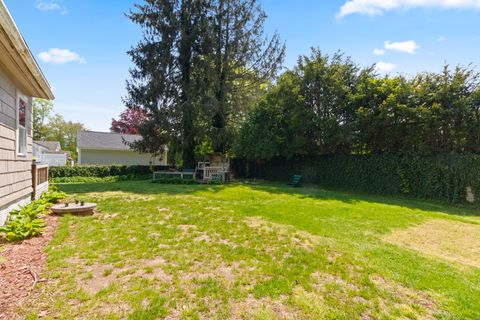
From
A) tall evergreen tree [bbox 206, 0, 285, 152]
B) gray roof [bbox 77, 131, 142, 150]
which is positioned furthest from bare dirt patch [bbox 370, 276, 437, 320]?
gray roof [bbox 77, 131, 142, 150]

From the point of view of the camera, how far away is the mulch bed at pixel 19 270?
248 cm

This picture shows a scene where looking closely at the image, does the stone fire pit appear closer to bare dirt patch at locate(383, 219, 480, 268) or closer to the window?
the window

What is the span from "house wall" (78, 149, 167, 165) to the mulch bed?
1932 cm

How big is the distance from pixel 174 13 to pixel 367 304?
17.8 m

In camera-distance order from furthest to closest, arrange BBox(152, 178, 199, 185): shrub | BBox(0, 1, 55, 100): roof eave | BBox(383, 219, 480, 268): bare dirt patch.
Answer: BBox(152, 178, 199, 185): shrub → BBox(383, 219, 480, 268): bare dirt patch → BBox(0, 1, 55, 100): roof eave

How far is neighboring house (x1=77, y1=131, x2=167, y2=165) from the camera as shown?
2289cm

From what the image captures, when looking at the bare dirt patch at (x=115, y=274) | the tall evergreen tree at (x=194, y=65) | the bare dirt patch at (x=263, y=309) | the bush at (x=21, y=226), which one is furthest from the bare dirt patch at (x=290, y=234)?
the tall evergreen tree at (x=194, y=65)

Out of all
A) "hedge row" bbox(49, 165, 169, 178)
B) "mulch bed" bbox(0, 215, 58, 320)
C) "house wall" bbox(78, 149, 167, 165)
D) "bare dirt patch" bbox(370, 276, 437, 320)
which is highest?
"house wall" bbox(78, 149, 167, 165)

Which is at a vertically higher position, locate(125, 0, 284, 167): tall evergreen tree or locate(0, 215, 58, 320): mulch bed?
locate(125, 0, 284, 167): tall evergreen tree

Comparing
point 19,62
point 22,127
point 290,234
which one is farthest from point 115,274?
point 22,127

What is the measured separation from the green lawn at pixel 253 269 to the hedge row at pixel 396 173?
5182mm

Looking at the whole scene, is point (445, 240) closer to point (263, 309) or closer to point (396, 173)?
point (263, 309)

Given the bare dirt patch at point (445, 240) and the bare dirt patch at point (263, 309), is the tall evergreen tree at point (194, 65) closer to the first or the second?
the bare dirt patch at point (445, 240)

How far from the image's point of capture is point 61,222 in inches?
208
